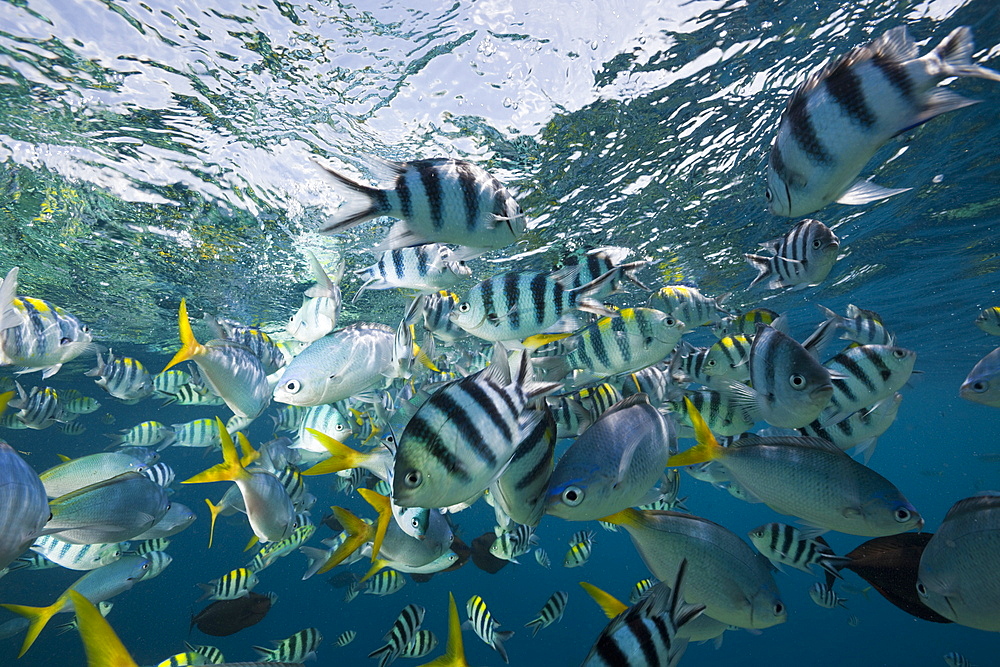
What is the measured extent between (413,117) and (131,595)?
5243cm

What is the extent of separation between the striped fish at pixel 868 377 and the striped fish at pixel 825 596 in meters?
4.87

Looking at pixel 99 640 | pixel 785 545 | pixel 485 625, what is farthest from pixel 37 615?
pixel 785 545

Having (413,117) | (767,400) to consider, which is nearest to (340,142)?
(413,117)

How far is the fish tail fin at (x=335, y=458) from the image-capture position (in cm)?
198

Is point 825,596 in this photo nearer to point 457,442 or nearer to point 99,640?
point 457,442

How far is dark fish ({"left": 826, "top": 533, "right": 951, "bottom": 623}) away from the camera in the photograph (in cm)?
250

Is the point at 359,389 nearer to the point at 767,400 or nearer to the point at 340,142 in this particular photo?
the point at 767,400

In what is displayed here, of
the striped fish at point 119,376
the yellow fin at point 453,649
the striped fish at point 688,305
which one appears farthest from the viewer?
the striped fish at point 119,376

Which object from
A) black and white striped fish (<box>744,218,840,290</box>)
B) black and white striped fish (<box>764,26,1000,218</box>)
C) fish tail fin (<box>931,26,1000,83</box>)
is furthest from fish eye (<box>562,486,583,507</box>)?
black and white striped fish (<box>744,218,840,290</box>)

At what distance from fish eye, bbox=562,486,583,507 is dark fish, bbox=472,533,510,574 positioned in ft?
19.1

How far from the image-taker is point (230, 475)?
12.3 feet

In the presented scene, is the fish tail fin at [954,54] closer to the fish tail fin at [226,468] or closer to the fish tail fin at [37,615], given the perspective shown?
the fish tail fin at [226,468]

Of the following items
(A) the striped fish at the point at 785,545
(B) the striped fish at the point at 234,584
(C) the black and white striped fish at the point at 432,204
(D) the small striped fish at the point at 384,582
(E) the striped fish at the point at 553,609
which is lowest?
(E) the striped fish at the point at 553,609

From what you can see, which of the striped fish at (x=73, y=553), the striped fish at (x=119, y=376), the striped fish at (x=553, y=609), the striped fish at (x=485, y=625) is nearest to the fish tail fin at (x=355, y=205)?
the striped fish at (x=73, y=553)
